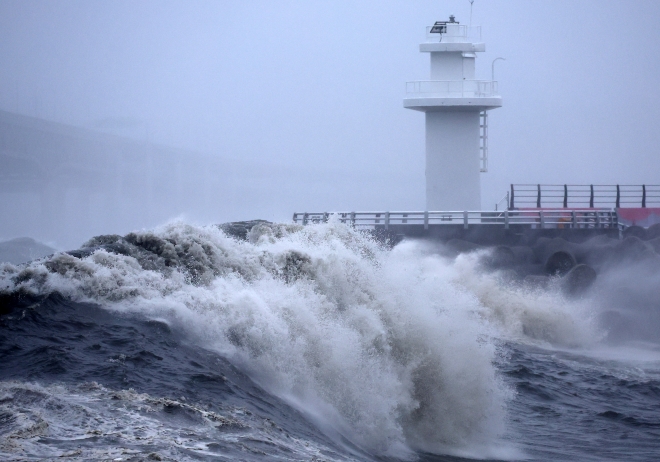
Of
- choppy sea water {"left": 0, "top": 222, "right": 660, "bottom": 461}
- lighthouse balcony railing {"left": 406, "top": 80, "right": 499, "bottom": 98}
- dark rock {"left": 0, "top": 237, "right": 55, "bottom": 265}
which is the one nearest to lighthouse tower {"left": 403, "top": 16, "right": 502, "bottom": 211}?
lighthouse balcony railing {"left": 406, "top": 80, "right": 499, "bottom": 98}

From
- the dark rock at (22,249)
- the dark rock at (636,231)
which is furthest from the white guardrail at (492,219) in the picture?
the dark rock at (22,249)

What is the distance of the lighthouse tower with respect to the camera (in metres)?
23.2

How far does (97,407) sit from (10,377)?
756mm

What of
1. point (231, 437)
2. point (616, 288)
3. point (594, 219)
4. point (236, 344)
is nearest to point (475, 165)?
point (594, 219)

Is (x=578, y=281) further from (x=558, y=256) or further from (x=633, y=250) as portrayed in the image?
(x=633, y=250)

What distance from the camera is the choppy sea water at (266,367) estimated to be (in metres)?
5.08

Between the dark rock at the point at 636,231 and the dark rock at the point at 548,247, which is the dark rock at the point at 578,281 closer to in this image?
the dark rock at the point at 548,247

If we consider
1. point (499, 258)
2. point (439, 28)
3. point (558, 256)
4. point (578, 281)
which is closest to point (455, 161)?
point (439, 28)

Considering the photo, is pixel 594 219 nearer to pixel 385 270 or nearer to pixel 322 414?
pixel 385 270

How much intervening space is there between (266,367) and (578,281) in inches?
508

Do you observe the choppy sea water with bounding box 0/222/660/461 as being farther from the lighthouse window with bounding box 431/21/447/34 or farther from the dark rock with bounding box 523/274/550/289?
the lighthouse window with bounding box 431/21/447/34

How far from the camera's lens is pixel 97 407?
5.04 meters

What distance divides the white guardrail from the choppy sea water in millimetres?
8855

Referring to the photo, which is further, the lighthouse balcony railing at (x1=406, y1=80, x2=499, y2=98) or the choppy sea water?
the lighthouse balcony railing at (x1=406, y1=80, x2=499, y2=98)
